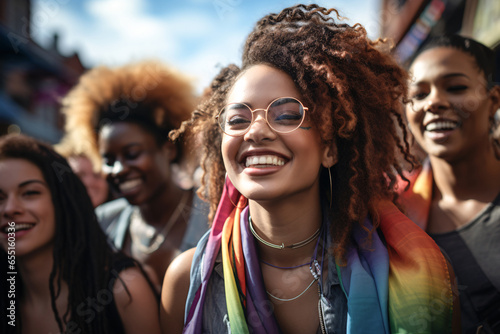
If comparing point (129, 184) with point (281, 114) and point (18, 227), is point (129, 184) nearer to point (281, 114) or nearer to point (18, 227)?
point (18, 227)

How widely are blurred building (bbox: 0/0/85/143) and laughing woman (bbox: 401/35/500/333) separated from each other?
545 inches

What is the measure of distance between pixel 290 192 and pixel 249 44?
91 centimetres

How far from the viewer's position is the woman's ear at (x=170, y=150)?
11.6 ft

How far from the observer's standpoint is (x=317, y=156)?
1.88m

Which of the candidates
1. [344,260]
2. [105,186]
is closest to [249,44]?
[344,260]

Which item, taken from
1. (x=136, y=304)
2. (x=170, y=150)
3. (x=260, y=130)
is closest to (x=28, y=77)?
(x=170, y=150)

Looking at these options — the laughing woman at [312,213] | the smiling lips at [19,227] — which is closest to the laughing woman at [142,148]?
the smiling lips at [19,227]

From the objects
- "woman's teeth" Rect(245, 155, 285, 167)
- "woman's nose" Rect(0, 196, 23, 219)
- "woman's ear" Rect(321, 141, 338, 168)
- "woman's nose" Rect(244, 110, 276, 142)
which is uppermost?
"woman's nose" Rect(244, 110, 276, 142)

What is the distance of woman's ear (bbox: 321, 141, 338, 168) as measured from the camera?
6.42ft

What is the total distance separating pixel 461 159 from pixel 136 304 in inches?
86.9

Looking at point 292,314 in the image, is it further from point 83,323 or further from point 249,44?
point 249,44

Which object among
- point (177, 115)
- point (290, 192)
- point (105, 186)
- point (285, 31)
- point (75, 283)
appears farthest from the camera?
point (105, 186)

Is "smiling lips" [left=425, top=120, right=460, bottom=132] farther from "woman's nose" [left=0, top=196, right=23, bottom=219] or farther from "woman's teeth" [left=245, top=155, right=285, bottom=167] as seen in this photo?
"woman's nose" [left=0, top=196, right=23, bottom=219]

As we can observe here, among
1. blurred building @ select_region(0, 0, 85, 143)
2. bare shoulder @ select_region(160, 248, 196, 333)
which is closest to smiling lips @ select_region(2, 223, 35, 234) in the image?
bare shoulder @ select_region(160, 248, 196, 333)
